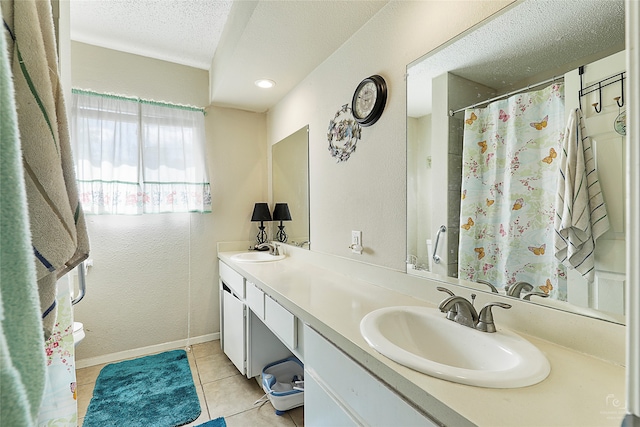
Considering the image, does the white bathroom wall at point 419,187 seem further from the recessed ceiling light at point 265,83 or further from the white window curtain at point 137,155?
the white window curtain at point 137,155

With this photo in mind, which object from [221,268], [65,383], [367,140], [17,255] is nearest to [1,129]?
[17,255]

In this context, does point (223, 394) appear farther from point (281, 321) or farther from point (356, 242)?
point (356, 242)

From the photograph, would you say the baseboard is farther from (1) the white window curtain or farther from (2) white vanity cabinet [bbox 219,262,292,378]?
(1) the white window curtain

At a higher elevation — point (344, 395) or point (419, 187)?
point (419, 187)

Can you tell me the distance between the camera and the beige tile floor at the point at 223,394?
167 centimetres

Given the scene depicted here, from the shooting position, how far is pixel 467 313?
3.01ft

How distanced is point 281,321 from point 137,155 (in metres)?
1.89

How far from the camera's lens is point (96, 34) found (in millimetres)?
2150

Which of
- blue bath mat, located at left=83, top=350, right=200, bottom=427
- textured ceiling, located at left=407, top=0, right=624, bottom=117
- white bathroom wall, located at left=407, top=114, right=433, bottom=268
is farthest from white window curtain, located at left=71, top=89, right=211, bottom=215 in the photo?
textured ceiling, located at left=407, top=0, right=624, bottom=117

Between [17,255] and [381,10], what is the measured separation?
5.47 feet

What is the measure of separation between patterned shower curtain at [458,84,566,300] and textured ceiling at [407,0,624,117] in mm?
89

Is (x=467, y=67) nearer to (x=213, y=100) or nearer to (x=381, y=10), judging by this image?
(x=381, y=10)

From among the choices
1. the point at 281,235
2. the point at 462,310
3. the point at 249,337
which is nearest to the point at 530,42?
the point at 462,310

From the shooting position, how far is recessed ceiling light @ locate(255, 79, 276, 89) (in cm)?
222
